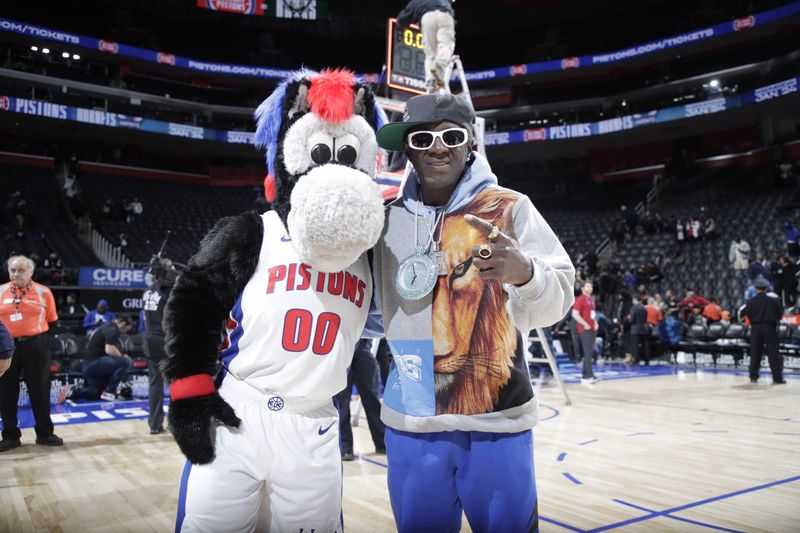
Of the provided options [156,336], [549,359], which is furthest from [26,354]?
[549,359]

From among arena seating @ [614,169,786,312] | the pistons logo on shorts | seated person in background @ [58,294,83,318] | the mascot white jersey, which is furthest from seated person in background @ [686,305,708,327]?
seated person in background @ [58,294,83,318]

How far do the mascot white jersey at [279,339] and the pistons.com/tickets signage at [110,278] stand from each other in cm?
1374

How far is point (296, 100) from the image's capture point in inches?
75.8

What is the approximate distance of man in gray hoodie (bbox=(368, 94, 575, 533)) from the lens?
1.54m

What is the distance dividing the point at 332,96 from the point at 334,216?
547 millimetres

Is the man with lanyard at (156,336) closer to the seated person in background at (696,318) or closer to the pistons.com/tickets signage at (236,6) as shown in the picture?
the seated person in background at (696,318)

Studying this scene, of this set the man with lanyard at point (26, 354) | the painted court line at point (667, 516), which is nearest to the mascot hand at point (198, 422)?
the painted court line at point (667, 516)

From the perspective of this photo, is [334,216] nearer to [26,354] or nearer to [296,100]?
[296,100]

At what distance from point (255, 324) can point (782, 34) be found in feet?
81.5

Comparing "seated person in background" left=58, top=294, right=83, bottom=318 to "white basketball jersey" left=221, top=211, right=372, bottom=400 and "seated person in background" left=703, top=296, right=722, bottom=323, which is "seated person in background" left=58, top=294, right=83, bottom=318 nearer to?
"white basketball jersey" left=221, top=211, right=372, bottom=400

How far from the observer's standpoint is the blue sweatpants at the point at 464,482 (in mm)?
1528

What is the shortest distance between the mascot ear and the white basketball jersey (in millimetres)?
453

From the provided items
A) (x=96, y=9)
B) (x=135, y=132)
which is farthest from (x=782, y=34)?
(x=96, y=9)

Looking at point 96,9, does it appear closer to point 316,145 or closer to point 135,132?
point 135,132
